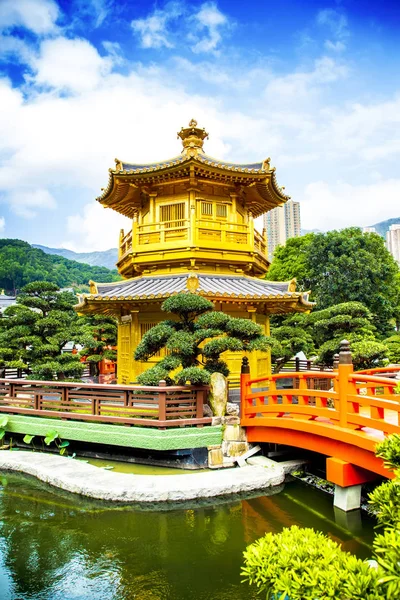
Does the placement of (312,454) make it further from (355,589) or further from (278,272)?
(278,272)

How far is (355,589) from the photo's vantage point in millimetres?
2572

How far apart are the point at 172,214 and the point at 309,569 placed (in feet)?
40.8

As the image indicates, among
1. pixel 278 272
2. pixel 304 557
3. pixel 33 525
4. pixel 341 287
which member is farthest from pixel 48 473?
pixel 278 272

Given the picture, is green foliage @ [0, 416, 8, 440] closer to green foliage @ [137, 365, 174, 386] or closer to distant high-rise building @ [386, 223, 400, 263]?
green foliage @ [137, 365, 174, 386]

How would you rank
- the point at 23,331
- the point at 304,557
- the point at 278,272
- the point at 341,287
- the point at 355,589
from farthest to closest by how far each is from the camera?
1. the point at 278,272
2. the point at 341,287
3. the point at 23,331
4. the point at 304,557
5. the point at 355,589

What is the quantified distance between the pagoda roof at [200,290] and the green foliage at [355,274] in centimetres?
1931

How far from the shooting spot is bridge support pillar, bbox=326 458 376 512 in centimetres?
721

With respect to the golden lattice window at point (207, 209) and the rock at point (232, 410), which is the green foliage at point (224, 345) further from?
the golden lattice window at point (207, 209)

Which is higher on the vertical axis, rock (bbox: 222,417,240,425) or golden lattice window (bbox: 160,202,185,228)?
golden lattice window (bbox: 160,202,185,228)

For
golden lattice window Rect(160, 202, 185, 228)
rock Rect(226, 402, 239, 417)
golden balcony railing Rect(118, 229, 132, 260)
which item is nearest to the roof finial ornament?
golden lattice window Rect(160, 202, 185, 228)

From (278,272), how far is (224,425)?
33030mm

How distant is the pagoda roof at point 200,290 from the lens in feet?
39.6

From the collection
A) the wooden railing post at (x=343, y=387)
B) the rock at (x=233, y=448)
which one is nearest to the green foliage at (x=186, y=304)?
the rock at (x=233, y=448)

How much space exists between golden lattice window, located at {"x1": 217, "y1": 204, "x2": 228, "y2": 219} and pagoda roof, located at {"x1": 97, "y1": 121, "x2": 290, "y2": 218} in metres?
0.83
